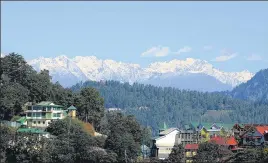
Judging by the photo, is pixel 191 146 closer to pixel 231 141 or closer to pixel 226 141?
pixel 226 141

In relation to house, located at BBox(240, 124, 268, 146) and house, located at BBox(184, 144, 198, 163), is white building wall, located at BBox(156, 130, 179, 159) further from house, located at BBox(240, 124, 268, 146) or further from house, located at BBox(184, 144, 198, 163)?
house, located at BBox(240, 124, 268, 146)

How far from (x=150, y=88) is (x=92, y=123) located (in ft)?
355

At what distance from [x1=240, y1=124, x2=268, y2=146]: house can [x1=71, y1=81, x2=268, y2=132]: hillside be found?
67.3 metres

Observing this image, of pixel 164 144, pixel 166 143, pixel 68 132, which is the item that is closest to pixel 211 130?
pixel 166 143

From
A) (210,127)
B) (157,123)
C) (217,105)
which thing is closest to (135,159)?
(210,127)

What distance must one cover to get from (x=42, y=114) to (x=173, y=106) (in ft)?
305

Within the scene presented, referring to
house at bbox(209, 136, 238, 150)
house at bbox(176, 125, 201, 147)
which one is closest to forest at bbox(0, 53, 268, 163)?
house at bbox(176, 125, 201, 147)

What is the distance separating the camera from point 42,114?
156 feet

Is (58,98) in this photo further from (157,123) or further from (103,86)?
(103,86)

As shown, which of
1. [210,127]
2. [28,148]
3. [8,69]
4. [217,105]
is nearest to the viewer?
[28,148]

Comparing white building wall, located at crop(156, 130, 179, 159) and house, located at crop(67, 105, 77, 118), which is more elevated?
house, located at crop(67, 105, 77, 118)

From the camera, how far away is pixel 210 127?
205 ft

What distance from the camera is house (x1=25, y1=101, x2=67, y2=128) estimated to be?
47.5 metres

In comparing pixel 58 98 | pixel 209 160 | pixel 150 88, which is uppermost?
pixel 150 88
